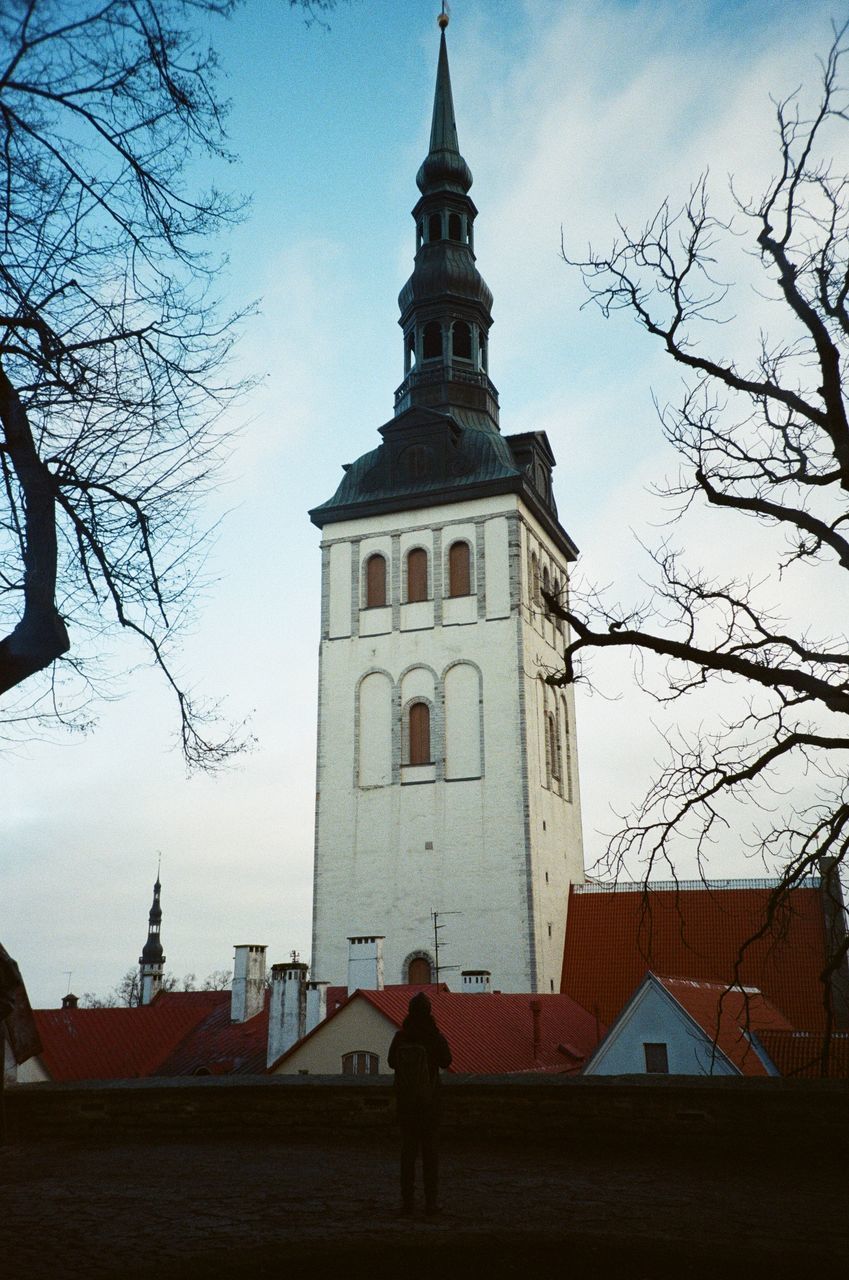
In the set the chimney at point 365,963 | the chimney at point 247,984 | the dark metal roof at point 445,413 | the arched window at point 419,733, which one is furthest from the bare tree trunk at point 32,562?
the dark metal roof at point 445,413

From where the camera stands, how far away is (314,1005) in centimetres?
2447

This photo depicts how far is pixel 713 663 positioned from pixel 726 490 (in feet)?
5.18

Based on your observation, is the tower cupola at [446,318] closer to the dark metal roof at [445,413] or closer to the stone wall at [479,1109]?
the dark metal roof at [445,413]

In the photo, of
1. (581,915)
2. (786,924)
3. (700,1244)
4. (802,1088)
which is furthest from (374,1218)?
(581,915)

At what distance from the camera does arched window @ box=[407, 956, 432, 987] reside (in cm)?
2871

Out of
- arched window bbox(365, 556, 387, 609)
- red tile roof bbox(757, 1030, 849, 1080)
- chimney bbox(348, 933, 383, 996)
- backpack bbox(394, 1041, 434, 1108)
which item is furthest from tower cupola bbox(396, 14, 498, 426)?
backpack bbox(394, 1041, 434, 1108)

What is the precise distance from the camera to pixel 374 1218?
213 inches

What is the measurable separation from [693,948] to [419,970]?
702 centimetres

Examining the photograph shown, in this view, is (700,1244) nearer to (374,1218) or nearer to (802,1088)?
(374,1218)

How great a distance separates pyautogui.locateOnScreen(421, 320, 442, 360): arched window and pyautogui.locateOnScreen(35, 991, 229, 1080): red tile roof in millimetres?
20041

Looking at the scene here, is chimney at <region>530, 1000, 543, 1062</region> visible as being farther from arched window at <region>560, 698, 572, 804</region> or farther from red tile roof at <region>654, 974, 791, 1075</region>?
arched window at <region>560, 698, 572, 804</region>

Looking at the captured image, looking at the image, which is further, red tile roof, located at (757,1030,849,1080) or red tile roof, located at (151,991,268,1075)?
red tile roof, located at (151,991,268,1075)

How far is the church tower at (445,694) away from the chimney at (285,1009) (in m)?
4.93

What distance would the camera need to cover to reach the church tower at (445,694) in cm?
2886
